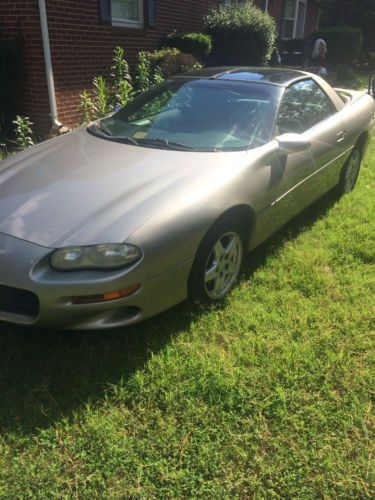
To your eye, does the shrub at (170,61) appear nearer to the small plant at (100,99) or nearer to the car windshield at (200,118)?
the small plant at (100,99)

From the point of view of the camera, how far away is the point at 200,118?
3.35m

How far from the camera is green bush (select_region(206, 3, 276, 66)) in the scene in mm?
10320

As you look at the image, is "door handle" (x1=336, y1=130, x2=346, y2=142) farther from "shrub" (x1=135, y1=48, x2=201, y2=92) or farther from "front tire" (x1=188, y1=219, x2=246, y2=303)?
"shrub" (x1=135, y1=48, x2=201, y2=92)

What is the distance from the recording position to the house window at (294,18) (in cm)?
1825

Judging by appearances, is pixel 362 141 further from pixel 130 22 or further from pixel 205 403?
pixel 130 22

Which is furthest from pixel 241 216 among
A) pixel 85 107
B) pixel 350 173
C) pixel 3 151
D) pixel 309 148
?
pixel 85 107

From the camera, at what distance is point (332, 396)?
7.41 feet

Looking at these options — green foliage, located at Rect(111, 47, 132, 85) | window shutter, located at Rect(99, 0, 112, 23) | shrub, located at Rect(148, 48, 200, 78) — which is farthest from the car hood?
shrub, located at Rect(148, 48, 200, 78)

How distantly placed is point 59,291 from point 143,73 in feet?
20.7

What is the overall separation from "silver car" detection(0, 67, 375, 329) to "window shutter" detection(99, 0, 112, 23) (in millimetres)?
4000

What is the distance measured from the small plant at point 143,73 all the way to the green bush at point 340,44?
12483 millimetres

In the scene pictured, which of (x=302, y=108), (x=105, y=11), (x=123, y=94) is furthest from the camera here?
(x=105, y=11)

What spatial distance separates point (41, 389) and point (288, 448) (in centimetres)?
122

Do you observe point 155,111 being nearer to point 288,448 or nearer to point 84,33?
point 288,448
